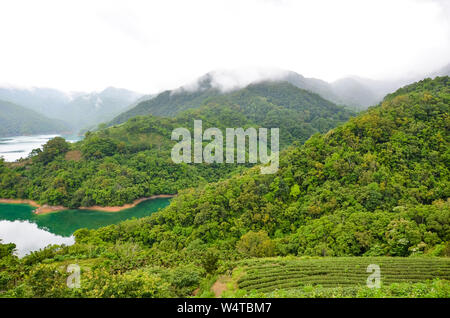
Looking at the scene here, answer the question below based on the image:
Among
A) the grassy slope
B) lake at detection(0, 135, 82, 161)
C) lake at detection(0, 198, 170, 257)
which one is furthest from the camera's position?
lake at detection(0, 135, 82, 161)

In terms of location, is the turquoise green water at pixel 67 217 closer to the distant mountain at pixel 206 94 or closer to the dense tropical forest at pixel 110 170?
the dense tropical forest at pixel 110 170

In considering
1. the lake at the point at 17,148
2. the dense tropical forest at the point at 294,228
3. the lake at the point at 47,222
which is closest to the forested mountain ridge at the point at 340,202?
the dense tropical forest at the point at 294,228

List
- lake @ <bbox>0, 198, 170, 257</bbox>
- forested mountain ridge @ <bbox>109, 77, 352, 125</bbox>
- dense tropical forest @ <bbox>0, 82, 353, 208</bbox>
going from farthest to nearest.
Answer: forested mountain ridge @ <bbox>109, 77, 352, 125</bbox> → dense tropical forest @ <bbox>0, 82, 353, 208</bbox> → lake @ <bbox>0, 198, 170, 257</bbox>

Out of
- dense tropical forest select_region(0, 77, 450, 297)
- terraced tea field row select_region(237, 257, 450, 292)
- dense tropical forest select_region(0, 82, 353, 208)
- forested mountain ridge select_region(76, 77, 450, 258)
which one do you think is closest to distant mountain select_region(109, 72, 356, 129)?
dense tropical forest select_region(0, 82, 353, 208)

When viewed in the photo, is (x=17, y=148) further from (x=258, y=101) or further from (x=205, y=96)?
(x=258, y=101)

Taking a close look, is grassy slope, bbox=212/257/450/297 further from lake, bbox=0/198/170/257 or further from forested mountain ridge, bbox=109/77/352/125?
forested mountain ridge, bbox=109/77/352/125
